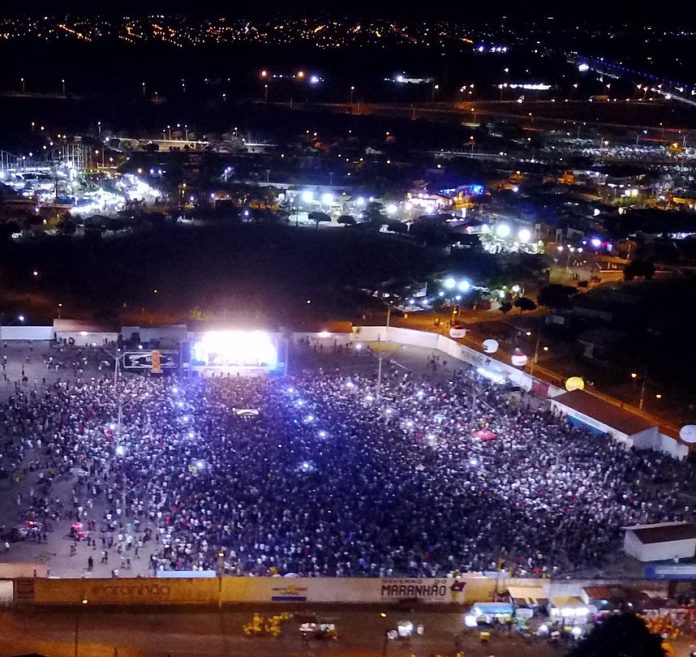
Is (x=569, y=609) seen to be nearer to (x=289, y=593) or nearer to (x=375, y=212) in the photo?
(x=289, y=593)

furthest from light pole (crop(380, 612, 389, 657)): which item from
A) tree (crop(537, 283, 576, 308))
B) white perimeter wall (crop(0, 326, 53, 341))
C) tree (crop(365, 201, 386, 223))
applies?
tree (crop(365, 201, 386, 223))

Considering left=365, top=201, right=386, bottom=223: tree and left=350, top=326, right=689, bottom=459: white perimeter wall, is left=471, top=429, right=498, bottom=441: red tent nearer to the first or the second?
left=350, top=326, right=689, bottom=459: white perimeter wall

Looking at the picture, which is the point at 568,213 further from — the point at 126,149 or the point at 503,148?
the point at 126,149

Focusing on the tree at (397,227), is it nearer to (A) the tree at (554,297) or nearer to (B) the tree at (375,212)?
(B) the tree at (375,212)

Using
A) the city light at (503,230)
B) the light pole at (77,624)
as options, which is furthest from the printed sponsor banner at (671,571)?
the city light at (503,230)

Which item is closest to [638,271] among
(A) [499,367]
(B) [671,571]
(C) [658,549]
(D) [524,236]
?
(D) [524,236]

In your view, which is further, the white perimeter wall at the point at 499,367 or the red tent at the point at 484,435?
the white perimeter wall at the point at 499,367

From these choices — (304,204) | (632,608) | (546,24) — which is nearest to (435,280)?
(304,204)
